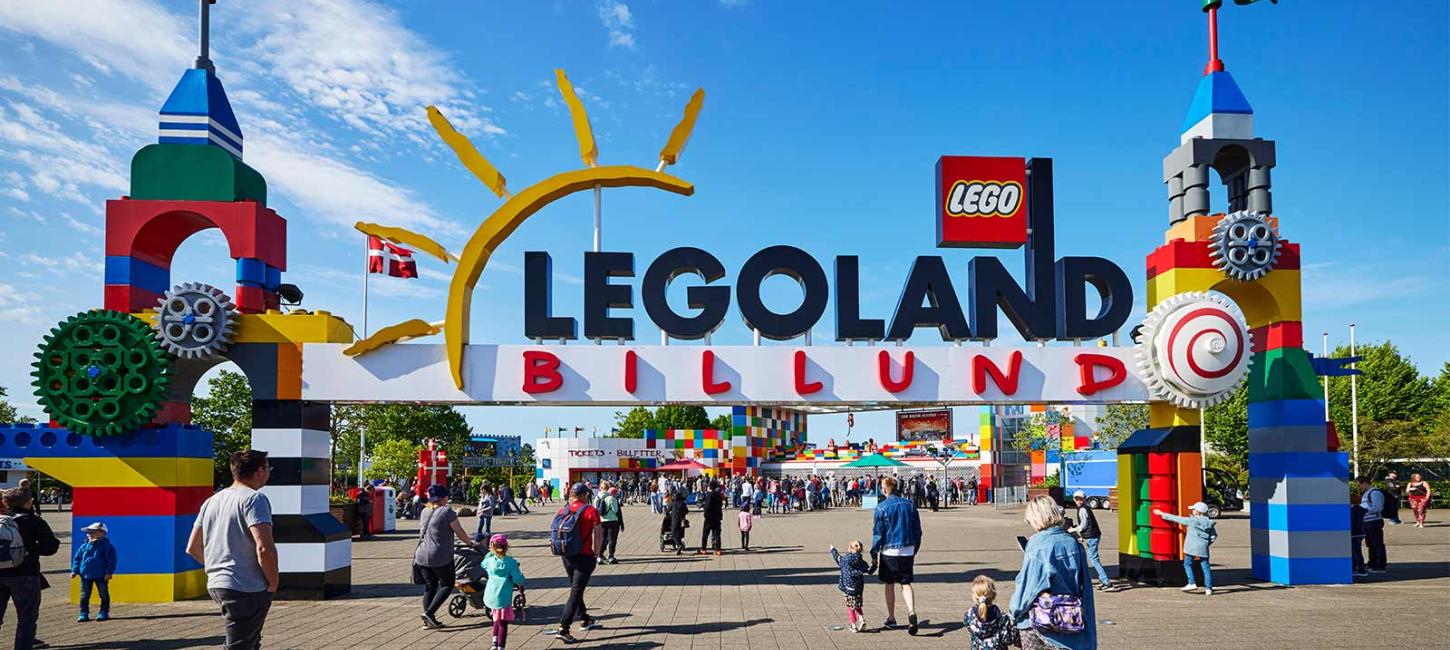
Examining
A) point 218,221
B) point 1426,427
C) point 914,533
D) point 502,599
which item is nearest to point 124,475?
point 218,221

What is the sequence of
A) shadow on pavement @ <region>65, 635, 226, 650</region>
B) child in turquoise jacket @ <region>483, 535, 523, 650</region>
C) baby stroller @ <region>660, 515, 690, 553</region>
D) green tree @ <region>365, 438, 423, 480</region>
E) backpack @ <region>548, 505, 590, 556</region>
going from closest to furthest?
child in turquoise jacket @ <region>483, 535, 523, 650</region>, shadow on pavement @ <region>65, 635, 226, 650</region>, backpack @ <region>548, 505, 590, 556</region>, baby stroller @ <region>660, 515, 690, 553</region>, green tree @ <region>365, 438, 423, 480</region>

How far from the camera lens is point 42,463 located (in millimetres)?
13148

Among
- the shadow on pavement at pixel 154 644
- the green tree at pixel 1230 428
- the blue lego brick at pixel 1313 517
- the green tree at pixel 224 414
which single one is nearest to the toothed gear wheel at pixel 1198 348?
the blue lego brick at pixel 1313 517

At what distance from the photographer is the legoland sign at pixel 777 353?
13.9m

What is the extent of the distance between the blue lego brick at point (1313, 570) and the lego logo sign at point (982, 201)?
606 centimetres

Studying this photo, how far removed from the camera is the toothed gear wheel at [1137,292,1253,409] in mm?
13797

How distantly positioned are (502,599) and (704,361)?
18.0 ft

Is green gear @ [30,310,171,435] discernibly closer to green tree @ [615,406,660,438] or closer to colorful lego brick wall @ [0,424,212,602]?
colorful lego brick wall @ [0,424,212,602]

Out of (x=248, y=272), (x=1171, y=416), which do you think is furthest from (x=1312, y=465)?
(x=248, y=272)

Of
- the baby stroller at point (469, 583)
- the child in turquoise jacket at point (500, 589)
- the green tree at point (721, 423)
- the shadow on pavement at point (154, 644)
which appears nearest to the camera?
the child in turquoise jacket at point (500, 589)

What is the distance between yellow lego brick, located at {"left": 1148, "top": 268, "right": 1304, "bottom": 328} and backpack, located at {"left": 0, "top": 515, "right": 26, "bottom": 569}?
14128 millimetres

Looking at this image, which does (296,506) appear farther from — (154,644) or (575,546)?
(575,546)

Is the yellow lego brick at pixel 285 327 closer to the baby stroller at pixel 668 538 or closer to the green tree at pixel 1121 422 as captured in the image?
the baby stroller at pixel 668 538

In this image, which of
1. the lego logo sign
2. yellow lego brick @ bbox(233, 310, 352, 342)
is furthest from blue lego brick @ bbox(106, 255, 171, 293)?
the lego logo sign
